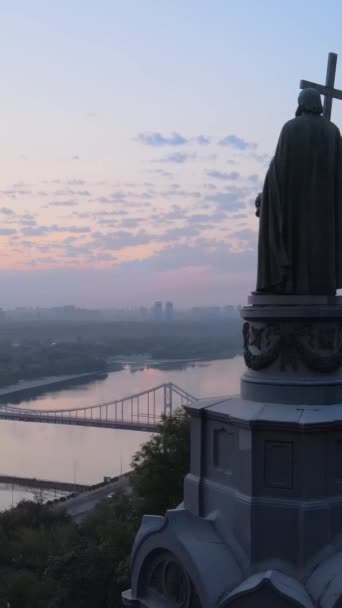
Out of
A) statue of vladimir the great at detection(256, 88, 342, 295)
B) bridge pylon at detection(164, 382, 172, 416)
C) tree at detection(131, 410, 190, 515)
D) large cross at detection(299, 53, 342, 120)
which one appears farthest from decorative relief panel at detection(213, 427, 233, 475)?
bridge pylon at detection(164, 382, 172, 416)

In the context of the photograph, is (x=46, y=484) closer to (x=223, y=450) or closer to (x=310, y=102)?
(x=223, y=450)

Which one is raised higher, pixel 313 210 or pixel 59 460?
pixel 313 210

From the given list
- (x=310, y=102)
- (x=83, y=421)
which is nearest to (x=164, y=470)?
(x=310, y=102)

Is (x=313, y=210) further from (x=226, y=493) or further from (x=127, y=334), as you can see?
(x=127, y=334)

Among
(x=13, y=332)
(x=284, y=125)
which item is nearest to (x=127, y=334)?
(x=13, y=332)

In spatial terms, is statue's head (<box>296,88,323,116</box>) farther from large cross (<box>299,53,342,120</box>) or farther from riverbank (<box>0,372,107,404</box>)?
riverbank (<box>0,372,107,404</box>)

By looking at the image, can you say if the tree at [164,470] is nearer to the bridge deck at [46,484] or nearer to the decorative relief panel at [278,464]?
the decorative relief panel at [278,464]

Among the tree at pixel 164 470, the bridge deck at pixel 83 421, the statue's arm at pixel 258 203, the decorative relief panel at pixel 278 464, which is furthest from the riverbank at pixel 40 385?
the decorative relief panel at pixel 278 464
